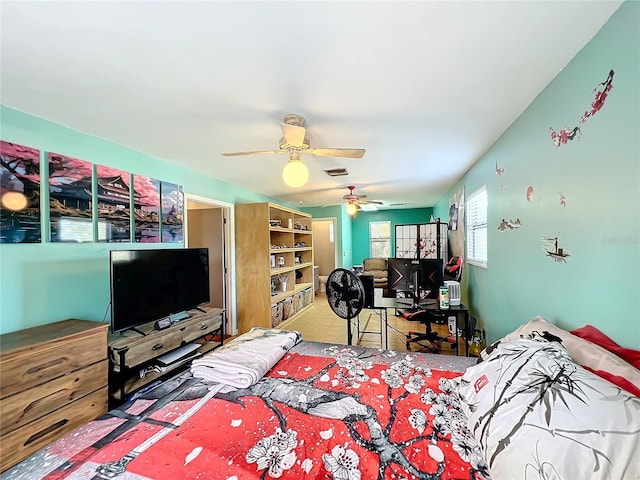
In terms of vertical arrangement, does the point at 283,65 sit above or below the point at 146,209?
above

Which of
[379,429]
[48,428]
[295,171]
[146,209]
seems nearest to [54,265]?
[146,209]

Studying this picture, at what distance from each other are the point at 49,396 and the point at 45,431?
0.21 m

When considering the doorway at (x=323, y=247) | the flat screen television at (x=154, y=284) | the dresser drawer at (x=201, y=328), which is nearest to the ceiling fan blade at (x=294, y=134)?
the flat screen television at (x=154, y=284)

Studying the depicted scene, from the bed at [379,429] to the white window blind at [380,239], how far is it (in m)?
6.98

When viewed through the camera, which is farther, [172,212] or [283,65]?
[172,212]

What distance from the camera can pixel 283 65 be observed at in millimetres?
1414

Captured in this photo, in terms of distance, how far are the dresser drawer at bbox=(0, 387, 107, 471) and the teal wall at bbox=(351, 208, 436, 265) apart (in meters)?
7.14

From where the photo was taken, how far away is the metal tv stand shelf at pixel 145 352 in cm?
203

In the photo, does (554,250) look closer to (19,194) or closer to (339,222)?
(19,194)

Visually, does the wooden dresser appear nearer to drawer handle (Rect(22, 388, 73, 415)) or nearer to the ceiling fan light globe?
drawer handle (Rect(22, 388, 73, 415))

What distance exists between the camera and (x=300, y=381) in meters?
1.45

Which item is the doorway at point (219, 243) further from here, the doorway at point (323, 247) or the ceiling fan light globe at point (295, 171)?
the doorway at point (323, 247)

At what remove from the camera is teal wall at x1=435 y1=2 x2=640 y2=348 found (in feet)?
3.51

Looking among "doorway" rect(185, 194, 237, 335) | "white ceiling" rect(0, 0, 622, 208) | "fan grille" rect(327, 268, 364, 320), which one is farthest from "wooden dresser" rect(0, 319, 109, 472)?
"doorway" rect(185, 194, 237, 335)
